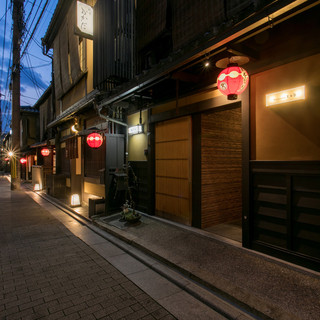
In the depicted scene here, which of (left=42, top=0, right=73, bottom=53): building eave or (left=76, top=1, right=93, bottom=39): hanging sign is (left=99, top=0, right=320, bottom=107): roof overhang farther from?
(left=42, top=0, right=73, bottom=53): building eave

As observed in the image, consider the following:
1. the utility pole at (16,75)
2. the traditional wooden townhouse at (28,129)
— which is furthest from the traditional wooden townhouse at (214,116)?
the traditional wooden townhouse at (28,129)

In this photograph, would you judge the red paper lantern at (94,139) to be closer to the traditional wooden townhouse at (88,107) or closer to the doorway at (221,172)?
the traditional wooden townhouse at (88,107)

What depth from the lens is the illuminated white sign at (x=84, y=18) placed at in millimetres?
14164

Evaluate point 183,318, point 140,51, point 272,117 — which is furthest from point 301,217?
point 140,51

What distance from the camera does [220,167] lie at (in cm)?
896

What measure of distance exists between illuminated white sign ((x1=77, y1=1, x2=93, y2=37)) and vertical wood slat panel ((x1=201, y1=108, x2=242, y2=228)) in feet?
36.4

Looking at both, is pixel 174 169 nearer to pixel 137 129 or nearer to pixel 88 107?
pixel 137 129

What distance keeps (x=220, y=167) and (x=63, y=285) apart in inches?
258

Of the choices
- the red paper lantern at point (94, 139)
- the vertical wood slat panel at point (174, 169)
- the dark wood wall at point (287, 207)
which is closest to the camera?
the dark wood wall at point (287, 207)

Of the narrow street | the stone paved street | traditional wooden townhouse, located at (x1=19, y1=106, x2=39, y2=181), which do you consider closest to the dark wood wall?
the narrow street

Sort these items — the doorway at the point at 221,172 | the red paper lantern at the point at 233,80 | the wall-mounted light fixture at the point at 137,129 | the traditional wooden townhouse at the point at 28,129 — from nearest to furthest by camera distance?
1. the red paper lantern at the point at 233,80
2. the doorway at the point at 221,172
3. the wall-mounted light fixture at the point at 137,129
4. the traditional wooden townhouse at the point at 28,129

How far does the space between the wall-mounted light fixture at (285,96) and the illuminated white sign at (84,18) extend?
43.2ft

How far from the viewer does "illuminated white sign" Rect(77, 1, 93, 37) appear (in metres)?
14.2

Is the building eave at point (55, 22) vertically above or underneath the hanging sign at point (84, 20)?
above
